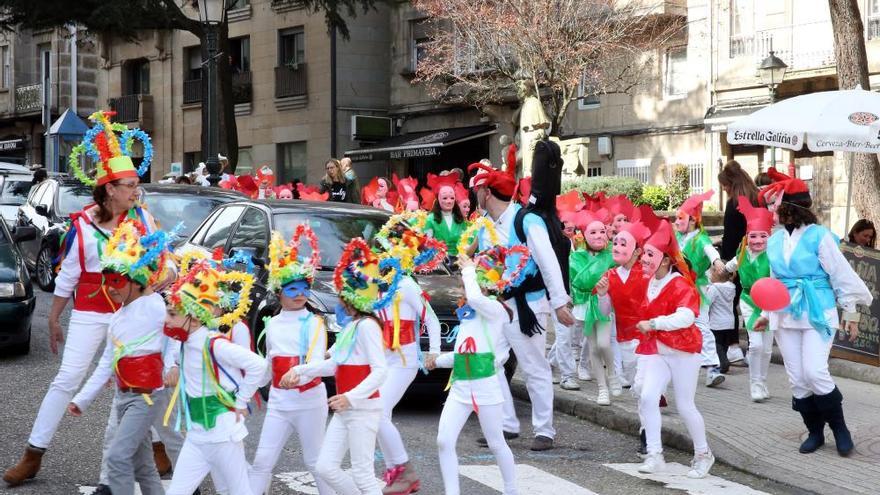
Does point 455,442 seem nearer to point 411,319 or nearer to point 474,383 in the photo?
point 474,383

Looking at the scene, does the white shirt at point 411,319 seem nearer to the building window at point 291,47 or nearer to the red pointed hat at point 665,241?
the red pointed hat at point 665,241

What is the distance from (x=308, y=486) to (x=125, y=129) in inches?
97.6

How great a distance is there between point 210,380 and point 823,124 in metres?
7.11

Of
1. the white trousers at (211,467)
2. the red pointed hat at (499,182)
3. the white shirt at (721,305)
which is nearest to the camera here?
the white trousers at (211,467)

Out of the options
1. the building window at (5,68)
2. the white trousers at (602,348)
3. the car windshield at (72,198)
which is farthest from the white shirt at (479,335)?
the building window at (5,68)

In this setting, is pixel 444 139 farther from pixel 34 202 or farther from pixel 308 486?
pixel 308 486

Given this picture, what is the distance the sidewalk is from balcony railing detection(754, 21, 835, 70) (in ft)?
49.2

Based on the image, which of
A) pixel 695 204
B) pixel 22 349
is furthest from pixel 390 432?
pixel 22 349

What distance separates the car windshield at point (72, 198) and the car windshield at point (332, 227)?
7850 millimetres

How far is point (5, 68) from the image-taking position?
52.3m

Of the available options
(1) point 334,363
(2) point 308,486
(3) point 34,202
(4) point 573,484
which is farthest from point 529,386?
(3) point 34,202

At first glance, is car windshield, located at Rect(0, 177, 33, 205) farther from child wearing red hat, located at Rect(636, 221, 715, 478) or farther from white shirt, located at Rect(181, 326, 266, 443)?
white shirt, located at Rect(181, 326, 266, 443)

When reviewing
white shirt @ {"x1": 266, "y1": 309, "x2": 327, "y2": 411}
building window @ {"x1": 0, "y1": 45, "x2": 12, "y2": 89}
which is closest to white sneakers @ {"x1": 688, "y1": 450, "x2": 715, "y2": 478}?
white shirt @ {"x1": 266, "y1": 309, "x2": 327, "y2": 411}

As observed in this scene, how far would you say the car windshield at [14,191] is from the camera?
21025 millimetres
